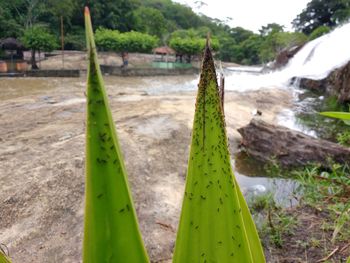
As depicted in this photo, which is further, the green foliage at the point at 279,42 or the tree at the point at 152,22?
the tree at the point at 152,22

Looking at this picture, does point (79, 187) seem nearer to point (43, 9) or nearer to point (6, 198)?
point (6, 198)

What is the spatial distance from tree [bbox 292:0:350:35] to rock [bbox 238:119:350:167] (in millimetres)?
25526

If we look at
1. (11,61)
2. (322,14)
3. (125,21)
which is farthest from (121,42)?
(322,14)

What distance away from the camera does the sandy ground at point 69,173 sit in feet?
9.30

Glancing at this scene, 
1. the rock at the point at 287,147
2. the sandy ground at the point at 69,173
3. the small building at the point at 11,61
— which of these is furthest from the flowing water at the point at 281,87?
the small building at the point at 11,61

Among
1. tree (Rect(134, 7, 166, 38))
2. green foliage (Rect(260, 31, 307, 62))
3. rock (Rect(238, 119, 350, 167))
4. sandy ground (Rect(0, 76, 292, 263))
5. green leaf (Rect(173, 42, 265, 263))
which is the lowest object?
sandy ground (Rect(0, 76, 292, 263))

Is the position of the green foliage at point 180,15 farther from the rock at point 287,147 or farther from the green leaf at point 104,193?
the green leaf at point 104,193

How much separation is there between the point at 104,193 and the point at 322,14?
3556 cm

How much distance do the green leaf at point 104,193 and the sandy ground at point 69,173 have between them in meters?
2.13

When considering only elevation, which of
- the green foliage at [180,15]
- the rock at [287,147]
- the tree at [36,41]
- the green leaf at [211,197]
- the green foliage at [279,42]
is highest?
the green foliage at [180,15]

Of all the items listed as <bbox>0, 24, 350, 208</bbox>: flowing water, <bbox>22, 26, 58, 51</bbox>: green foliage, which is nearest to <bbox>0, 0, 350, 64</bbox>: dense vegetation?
<bbox>22, 26, 58, 51</bbox>: green foliage

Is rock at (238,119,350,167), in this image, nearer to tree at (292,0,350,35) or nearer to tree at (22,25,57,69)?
tree at (22,25,57,69)

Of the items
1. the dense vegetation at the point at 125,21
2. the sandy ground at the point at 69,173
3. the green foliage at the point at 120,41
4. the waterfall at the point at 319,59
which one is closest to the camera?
the sandy ground at the point at 69,173

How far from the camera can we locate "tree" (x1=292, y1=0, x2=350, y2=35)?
27997 millimetres
